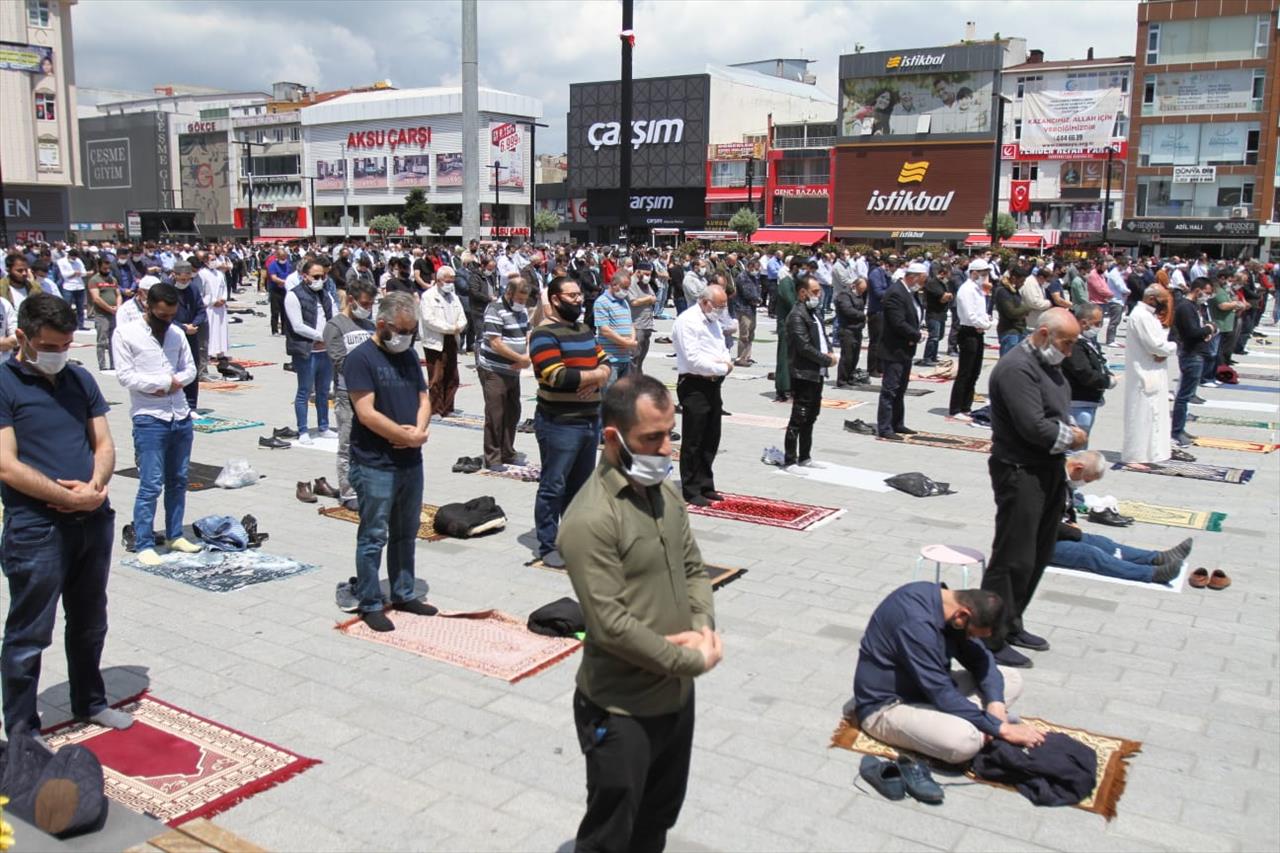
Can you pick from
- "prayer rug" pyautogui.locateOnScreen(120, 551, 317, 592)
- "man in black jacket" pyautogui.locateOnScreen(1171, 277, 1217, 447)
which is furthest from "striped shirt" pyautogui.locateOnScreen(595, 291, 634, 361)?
"man in black jacket" pyautogui.locateOnScreen(1171, 277, 1217, 447)

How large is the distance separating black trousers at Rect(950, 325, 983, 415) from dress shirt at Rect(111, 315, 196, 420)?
9.37m

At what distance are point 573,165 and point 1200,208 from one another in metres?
53.3

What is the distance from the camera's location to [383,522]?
595 centimetres

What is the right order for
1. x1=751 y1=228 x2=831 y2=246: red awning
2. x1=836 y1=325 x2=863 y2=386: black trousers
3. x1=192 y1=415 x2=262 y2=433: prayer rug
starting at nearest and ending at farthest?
x1=192 y1=415 x2=262 y2=433: prayer rug
x1=836 y1=325 x2=863 y2=386: black trousers
x1=751 y1=228 x2=831 y2=246: red awning

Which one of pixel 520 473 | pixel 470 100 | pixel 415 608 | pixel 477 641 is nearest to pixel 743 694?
pixel 477 641

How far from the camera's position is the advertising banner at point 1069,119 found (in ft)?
208

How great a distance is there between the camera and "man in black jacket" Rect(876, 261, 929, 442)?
12055 mm

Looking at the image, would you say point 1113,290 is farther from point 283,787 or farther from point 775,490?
point 283,787

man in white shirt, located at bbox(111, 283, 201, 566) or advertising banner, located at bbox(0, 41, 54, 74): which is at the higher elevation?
advertising banner, located at bbox(0, 41, 54, 74)

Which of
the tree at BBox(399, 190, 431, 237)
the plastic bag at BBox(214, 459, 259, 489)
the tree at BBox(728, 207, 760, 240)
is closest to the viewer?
the plastic bag at BBox(214, 459, 259, 489)

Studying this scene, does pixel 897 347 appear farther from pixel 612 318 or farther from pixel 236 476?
pixel 236 476

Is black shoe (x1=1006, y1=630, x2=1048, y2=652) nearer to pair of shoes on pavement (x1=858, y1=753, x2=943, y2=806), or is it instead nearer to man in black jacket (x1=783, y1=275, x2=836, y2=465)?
pair of shoes on pavement (x1=858, y1=753, x2=943, y2=806)

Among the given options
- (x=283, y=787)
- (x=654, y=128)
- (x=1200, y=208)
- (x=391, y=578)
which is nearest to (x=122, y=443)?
(x=391, y=578)

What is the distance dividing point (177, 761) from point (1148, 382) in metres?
9.75
